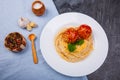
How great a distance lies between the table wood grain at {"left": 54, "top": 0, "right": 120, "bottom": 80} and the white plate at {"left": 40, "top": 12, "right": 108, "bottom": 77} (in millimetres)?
61

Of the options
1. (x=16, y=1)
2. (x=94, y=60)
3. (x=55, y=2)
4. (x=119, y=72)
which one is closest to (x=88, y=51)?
(x=94, y=60)

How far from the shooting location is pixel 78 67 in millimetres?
975

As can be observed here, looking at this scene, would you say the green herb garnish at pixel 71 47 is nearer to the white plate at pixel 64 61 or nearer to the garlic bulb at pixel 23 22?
the white plate at pixel 64 61

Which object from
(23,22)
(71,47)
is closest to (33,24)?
(23,22)

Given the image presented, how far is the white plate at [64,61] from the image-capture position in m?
0.97

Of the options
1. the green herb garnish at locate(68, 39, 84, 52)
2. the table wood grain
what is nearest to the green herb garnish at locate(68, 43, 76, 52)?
the green herb garnish at locate(68, 39, 84, 52)

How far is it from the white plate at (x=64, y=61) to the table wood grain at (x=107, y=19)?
0.06 metres

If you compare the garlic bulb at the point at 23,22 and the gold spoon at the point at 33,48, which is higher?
the garlic bulb at the point at 23,22

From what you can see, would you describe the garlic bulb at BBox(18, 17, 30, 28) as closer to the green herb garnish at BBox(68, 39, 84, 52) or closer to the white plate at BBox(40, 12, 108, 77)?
the white plate at BBox(40, 12, 108, 77)

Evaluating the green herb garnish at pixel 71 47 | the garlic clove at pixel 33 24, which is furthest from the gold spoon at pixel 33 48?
the green herb garnish at pixel 71 47

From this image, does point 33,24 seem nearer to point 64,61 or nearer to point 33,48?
point 33,48

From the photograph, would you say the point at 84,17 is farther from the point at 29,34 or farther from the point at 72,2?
the point at 29,34

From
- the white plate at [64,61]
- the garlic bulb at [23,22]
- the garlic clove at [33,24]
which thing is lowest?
the white plate at [64,61]

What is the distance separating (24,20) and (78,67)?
0.29 meters
